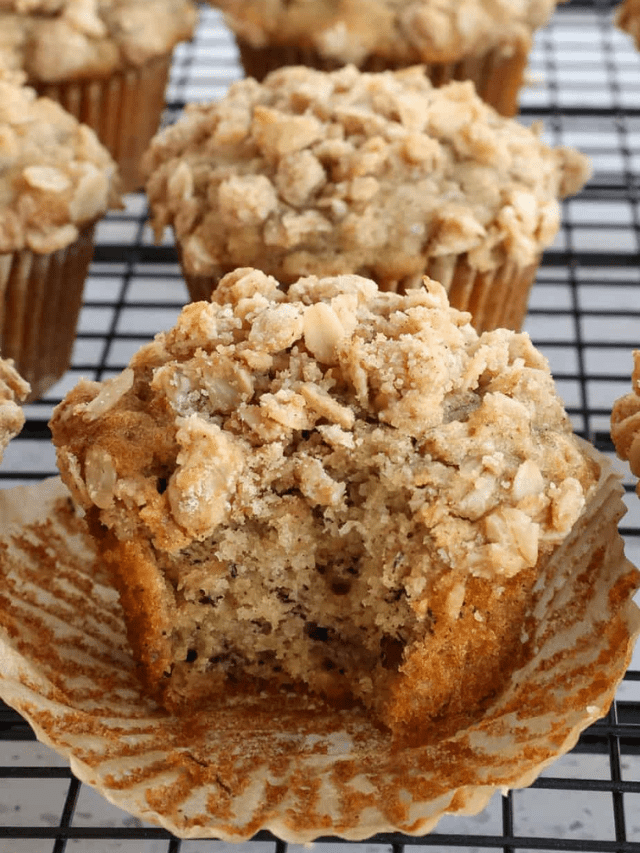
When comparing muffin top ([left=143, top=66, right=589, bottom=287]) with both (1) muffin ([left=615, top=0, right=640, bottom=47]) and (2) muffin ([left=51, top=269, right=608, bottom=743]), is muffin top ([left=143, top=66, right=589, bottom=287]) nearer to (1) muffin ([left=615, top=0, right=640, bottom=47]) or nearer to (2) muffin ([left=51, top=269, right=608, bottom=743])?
(2) muffin ([left=51, top=269, right=608, bottom=743])

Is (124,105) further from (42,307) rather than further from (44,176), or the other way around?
(44,176)

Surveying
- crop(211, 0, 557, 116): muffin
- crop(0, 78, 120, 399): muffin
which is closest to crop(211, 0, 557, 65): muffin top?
crop(211, 0, 557, 116): muffin

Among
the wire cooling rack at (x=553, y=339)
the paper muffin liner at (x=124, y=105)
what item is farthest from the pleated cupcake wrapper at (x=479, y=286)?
the paper muffin liner at (x=124, y=105)

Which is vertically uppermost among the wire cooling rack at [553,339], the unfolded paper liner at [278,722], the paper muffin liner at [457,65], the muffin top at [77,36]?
the muffin top at [77,36]

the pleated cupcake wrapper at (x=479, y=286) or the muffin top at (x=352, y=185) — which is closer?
the muffin top at (x=352, y=185)

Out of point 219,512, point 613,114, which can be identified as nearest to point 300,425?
point 219,512

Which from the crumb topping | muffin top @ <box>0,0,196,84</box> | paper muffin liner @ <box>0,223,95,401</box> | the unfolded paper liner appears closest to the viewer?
the unfolded paper liner

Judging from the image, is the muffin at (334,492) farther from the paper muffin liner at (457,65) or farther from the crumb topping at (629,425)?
the paper muffin liner at (457,65)

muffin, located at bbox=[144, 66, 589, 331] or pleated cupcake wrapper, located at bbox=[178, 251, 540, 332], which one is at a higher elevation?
muffin, located at bbox=[144, 66, 589, 331]
